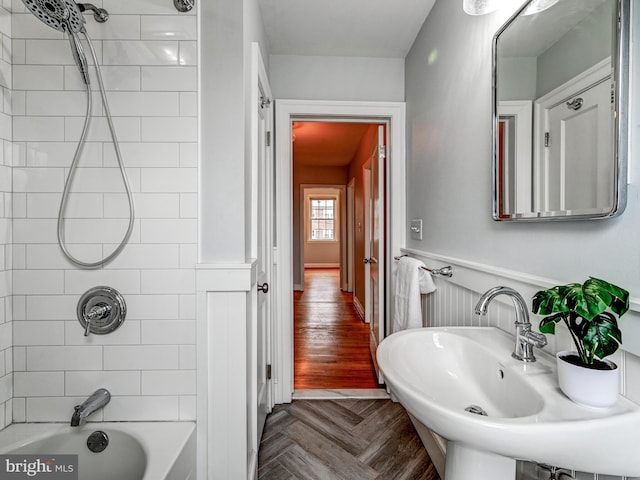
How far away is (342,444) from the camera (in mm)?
1886

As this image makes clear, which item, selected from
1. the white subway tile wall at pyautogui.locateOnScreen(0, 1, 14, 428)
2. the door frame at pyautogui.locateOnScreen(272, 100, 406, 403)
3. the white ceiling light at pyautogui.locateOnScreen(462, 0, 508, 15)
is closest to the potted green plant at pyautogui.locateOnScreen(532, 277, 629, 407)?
the white ceiling light at pyautogui.locateOnScreen(462, 0, 508, 15)

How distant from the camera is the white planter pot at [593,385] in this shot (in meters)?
0.70

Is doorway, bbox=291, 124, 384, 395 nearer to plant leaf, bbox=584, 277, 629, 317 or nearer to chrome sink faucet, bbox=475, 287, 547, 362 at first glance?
chrome sink faucet, bbox=475, 287, 547, 362

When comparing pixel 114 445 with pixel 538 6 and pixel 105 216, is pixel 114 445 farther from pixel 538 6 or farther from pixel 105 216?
pixel 538 6

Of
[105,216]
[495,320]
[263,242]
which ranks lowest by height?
[495,320]

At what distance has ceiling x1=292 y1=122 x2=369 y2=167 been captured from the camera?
14.1 ft

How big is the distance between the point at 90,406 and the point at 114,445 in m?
0.17

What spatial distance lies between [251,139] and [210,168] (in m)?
0.27

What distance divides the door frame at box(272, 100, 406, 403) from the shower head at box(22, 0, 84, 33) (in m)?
1.30

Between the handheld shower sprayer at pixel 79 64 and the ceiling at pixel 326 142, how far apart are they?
2.47m

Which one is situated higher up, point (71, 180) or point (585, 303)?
point (71, 180)

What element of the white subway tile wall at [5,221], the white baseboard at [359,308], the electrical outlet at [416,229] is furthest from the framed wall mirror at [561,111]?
the white baseboard at [359,308]

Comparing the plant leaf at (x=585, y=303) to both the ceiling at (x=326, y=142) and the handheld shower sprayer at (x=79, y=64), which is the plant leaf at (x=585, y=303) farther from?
the ceiling at (x=326, y=142)

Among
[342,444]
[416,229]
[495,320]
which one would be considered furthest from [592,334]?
[342,444]
